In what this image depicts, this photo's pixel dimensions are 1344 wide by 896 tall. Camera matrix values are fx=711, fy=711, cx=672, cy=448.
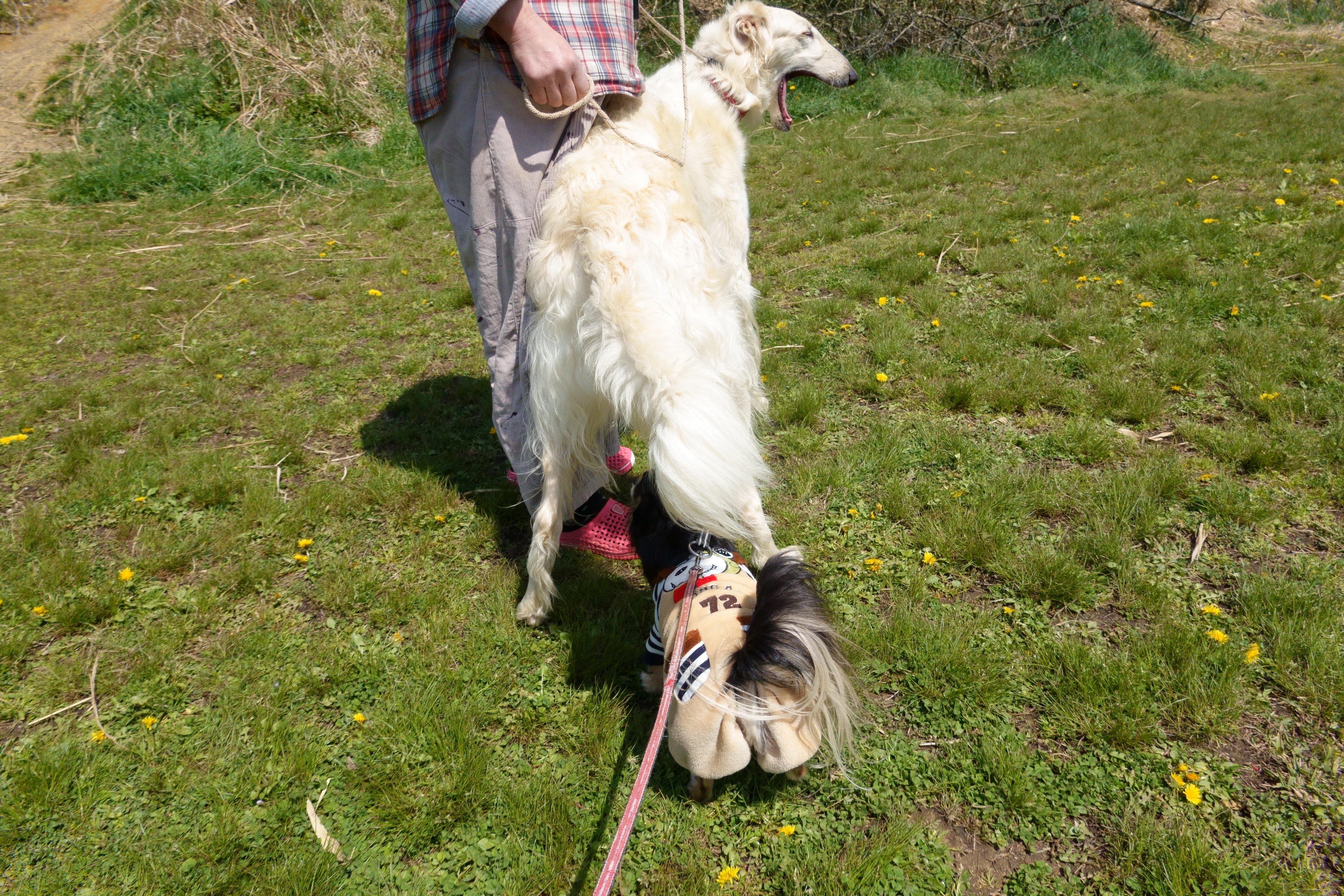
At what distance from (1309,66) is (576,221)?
619 inches

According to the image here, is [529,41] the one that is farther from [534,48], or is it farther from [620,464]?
[620,464]

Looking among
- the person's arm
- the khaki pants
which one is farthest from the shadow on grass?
the person's arm

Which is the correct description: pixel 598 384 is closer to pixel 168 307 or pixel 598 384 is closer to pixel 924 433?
pixel 924 433

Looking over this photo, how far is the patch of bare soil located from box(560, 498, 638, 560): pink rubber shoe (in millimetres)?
1471

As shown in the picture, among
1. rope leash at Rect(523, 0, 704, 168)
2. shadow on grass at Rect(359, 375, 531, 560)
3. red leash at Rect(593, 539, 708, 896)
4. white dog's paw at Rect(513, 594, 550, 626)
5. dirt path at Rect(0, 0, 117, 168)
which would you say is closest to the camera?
red leash at Rect(593, 539, 708, 896)

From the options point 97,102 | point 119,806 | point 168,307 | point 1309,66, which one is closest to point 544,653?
point 119,806

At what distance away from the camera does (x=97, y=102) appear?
29.6ft

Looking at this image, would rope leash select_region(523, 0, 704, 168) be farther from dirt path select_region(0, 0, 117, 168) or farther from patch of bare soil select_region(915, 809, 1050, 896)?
dirt path select_region(0, 0, 117, 168)

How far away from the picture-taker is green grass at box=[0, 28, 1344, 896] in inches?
72.8

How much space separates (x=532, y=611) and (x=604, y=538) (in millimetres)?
482

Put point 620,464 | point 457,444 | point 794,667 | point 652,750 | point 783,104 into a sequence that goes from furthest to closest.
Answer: point 783,104 < point 457,444 < point 620,464 < point 794,667 < point 652,750

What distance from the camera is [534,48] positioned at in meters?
2.18

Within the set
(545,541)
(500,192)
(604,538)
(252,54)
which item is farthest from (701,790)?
(252,54)

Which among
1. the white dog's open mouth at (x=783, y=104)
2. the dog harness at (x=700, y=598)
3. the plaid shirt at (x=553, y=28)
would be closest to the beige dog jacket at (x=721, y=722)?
the dog harness at (x=700, y=598)
